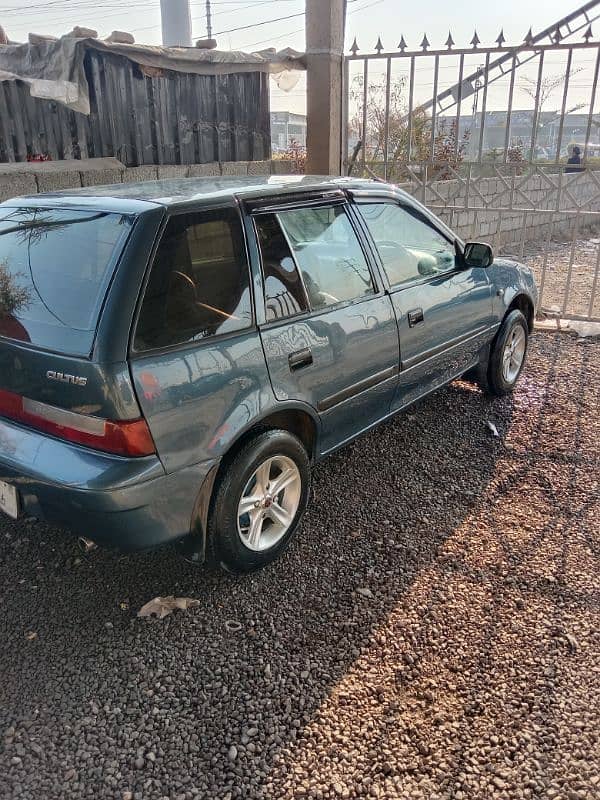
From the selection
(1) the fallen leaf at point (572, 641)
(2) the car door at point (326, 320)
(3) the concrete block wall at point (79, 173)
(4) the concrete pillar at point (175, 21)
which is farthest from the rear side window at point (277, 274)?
(4) the concrete pillar at point (175, 21)

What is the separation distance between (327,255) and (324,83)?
14.7ft

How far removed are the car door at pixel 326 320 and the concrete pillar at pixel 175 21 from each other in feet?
71.8

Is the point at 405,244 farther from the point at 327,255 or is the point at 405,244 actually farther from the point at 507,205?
the point at 507,205

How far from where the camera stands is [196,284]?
2.58 m

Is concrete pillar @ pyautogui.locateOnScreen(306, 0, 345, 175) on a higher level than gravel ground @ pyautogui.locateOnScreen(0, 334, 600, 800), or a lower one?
higher

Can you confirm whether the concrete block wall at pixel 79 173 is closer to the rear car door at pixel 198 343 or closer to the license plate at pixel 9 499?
the rear car door at pixel 198 343

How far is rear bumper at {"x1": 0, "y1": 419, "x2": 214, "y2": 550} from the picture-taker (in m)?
2.33

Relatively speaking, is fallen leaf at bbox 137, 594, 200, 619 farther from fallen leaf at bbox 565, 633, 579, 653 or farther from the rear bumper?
fallen leaf at bbox 565, 633, 579, 653

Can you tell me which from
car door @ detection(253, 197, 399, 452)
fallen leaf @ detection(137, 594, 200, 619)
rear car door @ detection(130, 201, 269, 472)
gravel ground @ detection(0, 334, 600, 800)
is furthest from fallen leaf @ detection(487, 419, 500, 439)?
fallen leaf @ detection(137, 594, 200, 619)

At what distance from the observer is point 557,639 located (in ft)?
8.55

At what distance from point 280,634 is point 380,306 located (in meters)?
1.81

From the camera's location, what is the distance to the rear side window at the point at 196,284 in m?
2.42

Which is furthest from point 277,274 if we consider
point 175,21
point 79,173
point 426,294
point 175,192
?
point 175,21

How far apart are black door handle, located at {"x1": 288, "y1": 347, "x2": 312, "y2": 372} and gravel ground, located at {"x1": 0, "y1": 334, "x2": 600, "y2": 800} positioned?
978 mm
